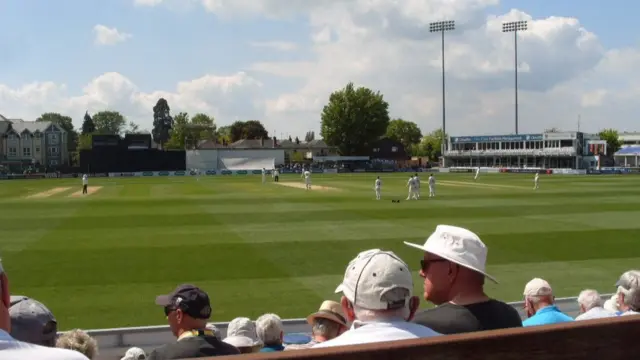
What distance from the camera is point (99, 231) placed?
20.4m

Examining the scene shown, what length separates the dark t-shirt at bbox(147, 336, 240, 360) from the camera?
3.54 metres

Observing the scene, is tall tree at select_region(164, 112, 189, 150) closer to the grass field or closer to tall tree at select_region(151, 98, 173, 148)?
tall tree at select_region(151, 98, 173, 148)

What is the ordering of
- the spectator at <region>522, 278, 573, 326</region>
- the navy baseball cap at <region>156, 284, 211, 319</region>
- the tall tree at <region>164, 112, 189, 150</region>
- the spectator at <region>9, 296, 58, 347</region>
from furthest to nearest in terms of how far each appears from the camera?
the tall tree at <region>164, 112, 189, 150</region> < the spectator at <region>522, 278, 573, 326</region> < the navy baseball cap at <region>156, 284, 211, 319</region> < the spectator at <region>9, 296, 58, 347</region>

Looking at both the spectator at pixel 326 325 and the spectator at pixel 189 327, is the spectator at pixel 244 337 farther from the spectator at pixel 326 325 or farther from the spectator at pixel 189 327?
the spectator at pixel 189 327

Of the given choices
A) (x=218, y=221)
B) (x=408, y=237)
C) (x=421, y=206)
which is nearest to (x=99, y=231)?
(x=218, y=221)

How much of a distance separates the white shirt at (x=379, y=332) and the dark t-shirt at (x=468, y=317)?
0.54 meters

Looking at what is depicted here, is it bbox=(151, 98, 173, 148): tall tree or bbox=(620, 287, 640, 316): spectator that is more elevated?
bbox=(151, 98, 173, 148): tall tree

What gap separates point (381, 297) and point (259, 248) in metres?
14.1

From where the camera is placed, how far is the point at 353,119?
362 feet

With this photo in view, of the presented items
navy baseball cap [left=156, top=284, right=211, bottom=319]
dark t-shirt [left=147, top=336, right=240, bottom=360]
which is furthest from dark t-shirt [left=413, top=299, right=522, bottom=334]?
navy baseball cap [left=156, top=284, right=211, bottom=319]

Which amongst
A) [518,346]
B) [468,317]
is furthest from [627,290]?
[518,346]

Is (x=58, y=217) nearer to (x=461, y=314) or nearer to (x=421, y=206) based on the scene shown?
(x=421, y=206)

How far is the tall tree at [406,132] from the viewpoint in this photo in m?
166

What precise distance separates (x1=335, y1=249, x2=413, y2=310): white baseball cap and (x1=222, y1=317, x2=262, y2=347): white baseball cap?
5.86ft
